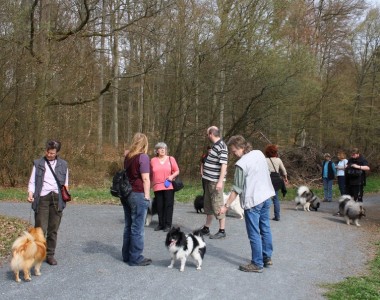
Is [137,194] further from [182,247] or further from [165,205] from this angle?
[165,205]

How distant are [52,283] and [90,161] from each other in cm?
1475

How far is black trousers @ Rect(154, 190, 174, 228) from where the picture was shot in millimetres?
8648

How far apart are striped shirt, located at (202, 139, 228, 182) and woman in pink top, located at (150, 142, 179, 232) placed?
96cm

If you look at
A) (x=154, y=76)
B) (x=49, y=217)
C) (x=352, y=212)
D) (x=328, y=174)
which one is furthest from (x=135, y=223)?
(x=154, y=76)

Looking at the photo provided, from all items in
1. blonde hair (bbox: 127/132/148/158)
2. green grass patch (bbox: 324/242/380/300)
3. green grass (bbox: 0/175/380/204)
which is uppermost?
blonde hair (bbox: 127/132/148/158)

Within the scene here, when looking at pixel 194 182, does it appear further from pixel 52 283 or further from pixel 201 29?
pixel 52 283

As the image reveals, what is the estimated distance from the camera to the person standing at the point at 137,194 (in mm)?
6090

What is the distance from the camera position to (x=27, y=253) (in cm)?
538

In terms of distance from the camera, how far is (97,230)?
900 cm

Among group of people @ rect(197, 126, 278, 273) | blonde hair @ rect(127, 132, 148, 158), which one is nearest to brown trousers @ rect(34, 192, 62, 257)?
blonde hair @ rect(127, 132, 148, 158)

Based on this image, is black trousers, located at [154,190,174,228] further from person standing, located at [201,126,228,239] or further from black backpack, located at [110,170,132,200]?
black backpack, located at [110,170,132,200]

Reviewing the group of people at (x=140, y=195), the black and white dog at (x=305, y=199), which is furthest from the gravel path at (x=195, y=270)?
the black and white dog at (x=305, y=199)

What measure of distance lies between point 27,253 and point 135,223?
1497 mm

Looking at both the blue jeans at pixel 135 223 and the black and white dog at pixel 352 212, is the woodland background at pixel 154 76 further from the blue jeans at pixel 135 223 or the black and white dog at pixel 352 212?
the blue jeans at pixel 135 223
